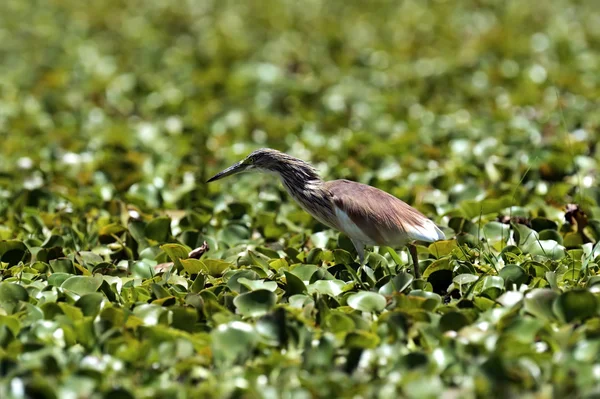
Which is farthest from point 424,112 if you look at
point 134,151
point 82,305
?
point 82,305

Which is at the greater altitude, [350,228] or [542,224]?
[350,228]

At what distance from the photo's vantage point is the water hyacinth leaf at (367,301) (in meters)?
4.25

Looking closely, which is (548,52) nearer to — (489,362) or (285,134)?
(285,134)

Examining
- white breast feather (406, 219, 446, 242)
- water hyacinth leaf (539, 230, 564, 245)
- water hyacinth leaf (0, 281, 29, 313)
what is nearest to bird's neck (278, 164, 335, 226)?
white breast feather (406, 219, 446, 242)

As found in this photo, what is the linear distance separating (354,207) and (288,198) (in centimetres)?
159

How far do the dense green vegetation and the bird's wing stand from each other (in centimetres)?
18

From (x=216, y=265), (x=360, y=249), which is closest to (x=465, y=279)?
(x=360, y=249)

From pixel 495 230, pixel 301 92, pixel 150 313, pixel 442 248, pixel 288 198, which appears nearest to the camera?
pixel 150 313

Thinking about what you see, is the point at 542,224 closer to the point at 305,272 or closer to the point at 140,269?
the point at 305,272

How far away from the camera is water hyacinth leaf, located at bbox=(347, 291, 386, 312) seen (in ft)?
14.0

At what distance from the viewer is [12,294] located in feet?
14.4

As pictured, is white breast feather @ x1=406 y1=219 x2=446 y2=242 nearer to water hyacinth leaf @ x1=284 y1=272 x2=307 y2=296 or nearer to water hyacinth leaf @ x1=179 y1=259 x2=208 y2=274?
water hyacinth leaf @ x1=284 y1=272 x2=307 y2=296

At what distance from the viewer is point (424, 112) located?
26.4 feet

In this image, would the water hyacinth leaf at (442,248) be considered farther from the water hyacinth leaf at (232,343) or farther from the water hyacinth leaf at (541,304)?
the water hyacinth leaf at (232,343)
